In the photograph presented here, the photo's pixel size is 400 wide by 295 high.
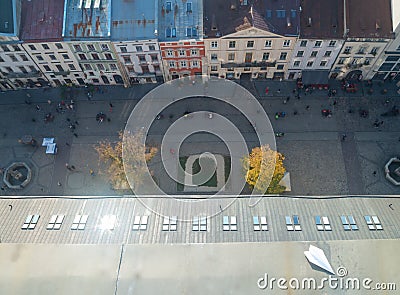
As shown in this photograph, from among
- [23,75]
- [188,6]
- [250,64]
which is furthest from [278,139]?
[23,75]

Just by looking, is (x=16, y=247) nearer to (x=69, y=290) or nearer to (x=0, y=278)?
(x=0, y=278)

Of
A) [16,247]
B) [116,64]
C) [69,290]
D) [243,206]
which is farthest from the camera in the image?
[116,64]

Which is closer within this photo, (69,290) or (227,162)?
(69,290)

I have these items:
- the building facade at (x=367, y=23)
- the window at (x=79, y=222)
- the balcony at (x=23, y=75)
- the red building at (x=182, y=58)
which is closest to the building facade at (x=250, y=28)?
the red building at (x=182, y=58)

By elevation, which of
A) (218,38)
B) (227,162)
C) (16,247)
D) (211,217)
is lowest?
(16,247)

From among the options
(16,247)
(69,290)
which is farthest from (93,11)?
(69,290)

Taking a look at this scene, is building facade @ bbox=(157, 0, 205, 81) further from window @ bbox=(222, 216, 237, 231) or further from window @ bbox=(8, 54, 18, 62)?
window @ bbox=(222, 216, 237, 231)
